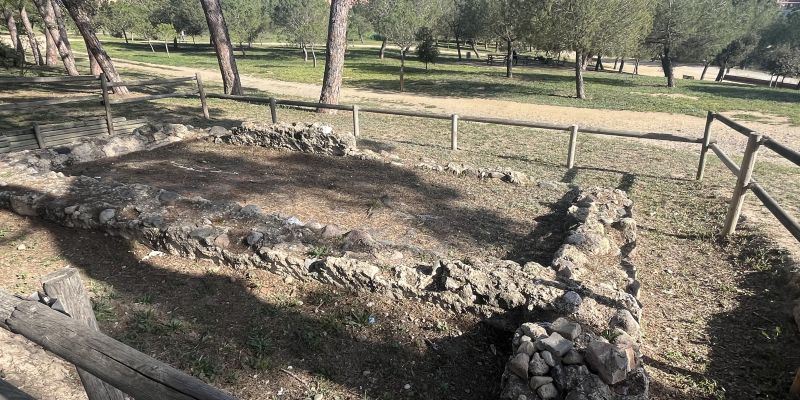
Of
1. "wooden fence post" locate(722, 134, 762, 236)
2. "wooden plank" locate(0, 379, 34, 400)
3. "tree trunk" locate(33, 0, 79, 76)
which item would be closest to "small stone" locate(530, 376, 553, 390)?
"wooden plank" locate(0, 379, 34, 400)

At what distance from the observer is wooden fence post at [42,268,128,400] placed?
1968 mm

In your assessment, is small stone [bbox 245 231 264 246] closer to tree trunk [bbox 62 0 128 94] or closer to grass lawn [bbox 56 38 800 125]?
tree trunk [bbox 62 0 128 94]

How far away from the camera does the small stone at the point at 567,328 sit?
313cm

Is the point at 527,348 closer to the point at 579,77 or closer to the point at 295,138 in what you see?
the point at 295,138

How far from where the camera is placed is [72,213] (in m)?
5.46

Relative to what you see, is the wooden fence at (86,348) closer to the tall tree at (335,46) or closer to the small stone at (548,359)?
the small stone at (548,359)

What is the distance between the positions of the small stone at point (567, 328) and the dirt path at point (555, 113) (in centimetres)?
1079

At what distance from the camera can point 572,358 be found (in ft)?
9.50

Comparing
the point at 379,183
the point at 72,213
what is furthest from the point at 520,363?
the point at 72,213

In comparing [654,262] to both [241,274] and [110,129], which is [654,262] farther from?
[110,129]

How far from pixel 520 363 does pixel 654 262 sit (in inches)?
124

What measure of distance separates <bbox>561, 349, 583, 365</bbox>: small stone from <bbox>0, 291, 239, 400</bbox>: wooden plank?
2.17 m

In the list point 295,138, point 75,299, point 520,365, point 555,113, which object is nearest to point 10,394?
point 75,299

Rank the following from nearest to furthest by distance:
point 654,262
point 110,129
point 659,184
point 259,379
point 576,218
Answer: point 259,379
point 654,262
point 576,218
point 659,184
point 110,129
